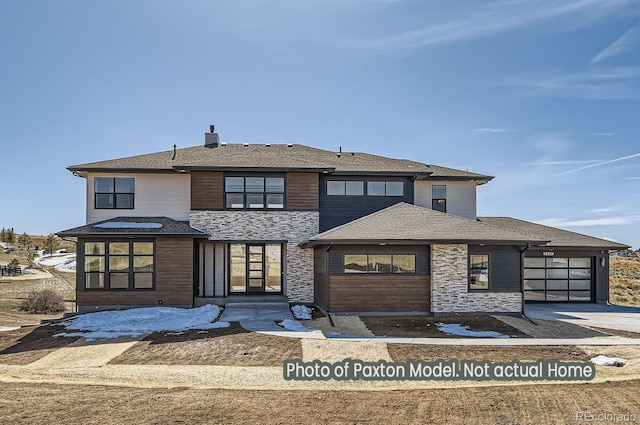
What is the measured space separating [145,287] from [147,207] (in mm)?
3518

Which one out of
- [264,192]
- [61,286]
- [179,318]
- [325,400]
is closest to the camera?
[325,400]

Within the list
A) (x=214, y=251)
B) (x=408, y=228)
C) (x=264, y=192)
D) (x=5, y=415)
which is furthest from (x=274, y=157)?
(x=5, y=415)

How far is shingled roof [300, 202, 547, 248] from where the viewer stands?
15.2 m

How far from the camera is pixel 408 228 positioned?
1606cm

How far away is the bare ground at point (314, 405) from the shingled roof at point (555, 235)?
40.2ft

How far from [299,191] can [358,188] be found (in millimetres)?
2578

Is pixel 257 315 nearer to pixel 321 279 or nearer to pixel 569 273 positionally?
pixel 321 279

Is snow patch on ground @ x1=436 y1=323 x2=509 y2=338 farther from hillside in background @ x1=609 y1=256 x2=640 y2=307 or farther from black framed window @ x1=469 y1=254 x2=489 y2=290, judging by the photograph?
hillside in background @ x1=609 y1=256 x2=640 y2=307

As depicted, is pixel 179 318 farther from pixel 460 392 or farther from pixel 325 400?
pixel 460 392

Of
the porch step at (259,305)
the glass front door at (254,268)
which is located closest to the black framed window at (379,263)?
the porch step at (259,305)

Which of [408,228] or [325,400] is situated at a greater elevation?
[408,228]

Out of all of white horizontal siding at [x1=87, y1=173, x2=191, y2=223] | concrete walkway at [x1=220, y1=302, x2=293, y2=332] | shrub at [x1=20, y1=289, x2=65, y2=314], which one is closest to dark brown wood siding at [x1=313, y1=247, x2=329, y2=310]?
concrete walkway at [x1=220, y1=302, x2=293, y2=332]

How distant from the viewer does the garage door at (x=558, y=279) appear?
66.7 ft

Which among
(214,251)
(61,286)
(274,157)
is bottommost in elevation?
(61,286)
